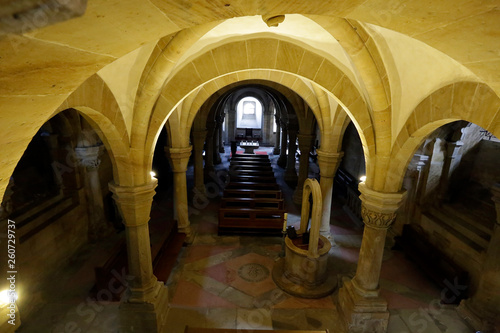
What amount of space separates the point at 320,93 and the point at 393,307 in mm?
4685

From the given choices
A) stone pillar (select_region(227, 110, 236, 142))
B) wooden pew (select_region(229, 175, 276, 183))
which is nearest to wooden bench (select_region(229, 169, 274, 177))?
wooden pew (select_region(229, 175, 276, 183))

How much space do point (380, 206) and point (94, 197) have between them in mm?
7028

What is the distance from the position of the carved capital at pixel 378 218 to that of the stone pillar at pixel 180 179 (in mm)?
4498

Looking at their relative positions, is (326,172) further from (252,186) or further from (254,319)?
(254,319)

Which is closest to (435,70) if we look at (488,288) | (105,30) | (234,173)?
(105,30)

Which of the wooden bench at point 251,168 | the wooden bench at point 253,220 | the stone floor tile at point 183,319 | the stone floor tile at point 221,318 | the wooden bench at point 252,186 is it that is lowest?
the stone floor tile at point 221,318

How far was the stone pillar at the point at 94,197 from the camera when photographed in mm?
7125

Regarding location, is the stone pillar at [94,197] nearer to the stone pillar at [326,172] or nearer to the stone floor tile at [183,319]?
the stone floor tile at [183,319]

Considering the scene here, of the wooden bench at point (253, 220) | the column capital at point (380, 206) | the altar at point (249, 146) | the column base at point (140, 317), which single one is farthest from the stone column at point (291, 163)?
the column base at point (140, 317)

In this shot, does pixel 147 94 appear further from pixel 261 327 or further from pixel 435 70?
pixel 261 327

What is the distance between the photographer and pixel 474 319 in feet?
16.4

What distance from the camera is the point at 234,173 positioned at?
1142 centimetres

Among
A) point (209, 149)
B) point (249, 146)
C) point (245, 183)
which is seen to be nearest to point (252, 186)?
point (245, 183)

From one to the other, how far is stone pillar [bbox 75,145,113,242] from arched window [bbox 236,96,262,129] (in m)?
19.2
